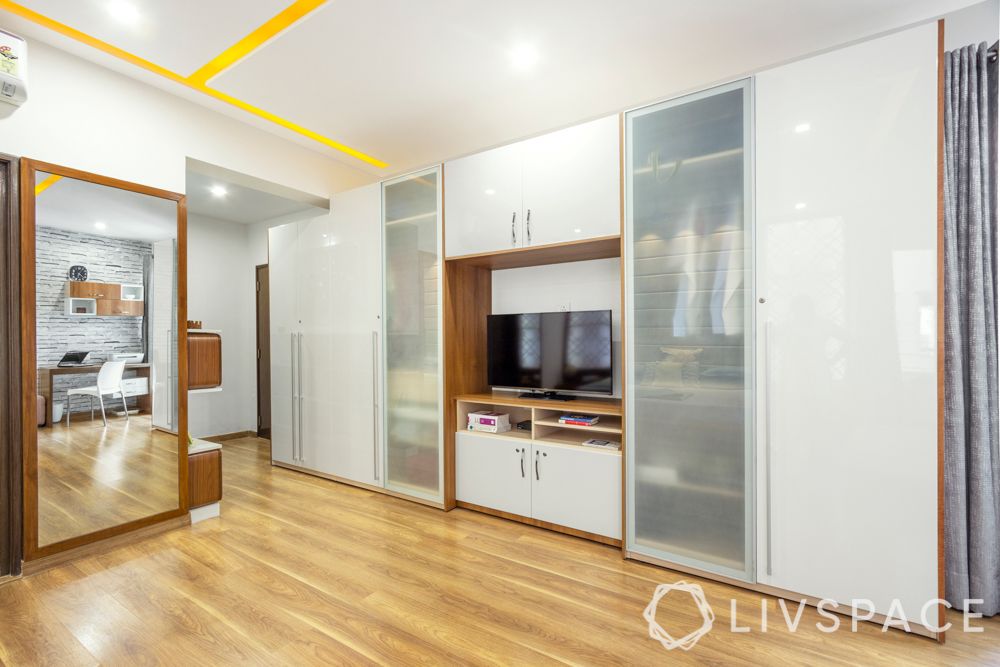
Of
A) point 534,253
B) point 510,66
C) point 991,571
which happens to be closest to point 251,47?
point 510,66

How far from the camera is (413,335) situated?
11.5 ft

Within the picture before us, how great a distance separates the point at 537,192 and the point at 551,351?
1.05 m

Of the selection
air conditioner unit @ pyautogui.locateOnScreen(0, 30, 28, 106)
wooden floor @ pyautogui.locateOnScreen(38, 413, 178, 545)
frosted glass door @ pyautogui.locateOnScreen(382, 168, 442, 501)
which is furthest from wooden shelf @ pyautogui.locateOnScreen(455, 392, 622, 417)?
air conditioner unit @ pyautogui.locateOnScreen(0, 30, 28, 106)

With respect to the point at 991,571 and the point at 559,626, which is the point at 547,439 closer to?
the point at 559,626

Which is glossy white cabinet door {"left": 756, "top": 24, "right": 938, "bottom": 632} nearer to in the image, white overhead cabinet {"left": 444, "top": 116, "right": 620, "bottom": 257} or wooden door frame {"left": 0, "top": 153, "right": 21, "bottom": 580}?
white overhead cabinet {"left": 444, "top": 116, "right": 620, "bottom": 257}

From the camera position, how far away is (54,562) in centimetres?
250

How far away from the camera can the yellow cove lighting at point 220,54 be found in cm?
230

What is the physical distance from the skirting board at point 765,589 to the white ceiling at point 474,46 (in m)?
2.77

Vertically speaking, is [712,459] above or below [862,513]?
above

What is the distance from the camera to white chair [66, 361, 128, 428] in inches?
103

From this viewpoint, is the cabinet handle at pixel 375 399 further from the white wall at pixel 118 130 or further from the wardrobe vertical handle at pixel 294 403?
the white wall at pixel 118 130

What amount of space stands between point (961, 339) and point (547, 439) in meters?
2.12

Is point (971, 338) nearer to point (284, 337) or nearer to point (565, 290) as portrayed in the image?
point (565, 290)
